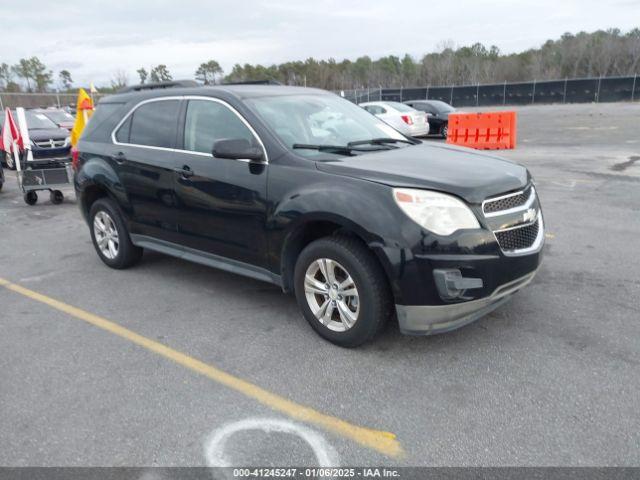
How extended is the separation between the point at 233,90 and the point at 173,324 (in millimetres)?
2013

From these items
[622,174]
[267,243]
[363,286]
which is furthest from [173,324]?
[622,174]

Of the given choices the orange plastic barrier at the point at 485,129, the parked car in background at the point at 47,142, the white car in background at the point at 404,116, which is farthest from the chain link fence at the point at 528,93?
the parked car in background at the point at 47,142

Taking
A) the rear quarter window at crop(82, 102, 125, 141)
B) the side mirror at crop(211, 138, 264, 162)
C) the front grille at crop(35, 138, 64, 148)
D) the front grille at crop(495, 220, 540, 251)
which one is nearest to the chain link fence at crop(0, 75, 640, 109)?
the front grille at crop(35, 138, 64, 148)

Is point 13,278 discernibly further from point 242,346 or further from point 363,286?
point 363,286

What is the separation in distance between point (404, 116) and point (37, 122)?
10810mm

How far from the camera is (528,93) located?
4484cm

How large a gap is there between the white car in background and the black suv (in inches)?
490

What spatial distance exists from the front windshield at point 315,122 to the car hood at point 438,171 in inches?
14.4

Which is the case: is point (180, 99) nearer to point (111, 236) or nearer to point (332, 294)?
point (111, 236)

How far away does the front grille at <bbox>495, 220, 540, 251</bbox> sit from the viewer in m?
3.41

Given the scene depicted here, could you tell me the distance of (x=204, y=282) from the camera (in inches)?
206

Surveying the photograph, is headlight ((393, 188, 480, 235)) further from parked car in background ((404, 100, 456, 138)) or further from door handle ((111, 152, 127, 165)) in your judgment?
parked car in background ((404, 100, 456, 138))

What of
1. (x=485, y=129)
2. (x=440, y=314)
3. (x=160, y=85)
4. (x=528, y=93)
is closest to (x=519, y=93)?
(x=528, y=93)

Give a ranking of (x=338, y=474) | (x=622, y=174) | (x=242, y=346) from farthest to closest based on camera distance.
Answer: (x=622, y=174) → (x=242, y=346) → (x=338, y=474)
